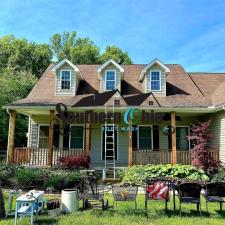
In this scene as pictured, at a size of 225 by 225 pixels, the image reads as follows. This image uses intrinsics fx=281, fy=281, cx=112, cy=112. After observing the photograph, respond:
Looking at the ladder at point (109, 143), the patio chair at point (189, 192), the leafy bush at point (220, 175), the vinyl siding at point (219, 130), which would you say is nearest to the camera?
the patio chair at point (189, 192)

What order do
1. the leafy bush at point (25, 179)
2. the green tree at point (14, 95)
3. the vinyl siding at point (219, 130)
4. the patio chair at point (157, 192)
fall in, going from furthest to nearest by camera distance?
1. the green tree at point (14, 95)
2. the vinyl siding at point (219, 130)
3. the leafy bush at point (25, 179)
4. the patio chair at point (157, 192)

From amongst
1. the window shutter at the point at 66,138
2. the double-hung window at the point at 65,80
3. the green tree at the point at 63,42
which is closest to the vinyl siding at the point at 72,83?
the double-hung window at the point at 65,80

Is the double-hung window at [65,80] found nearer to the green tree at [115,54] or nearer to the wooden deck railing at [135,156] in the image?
the wooden deck railing at [135,156]

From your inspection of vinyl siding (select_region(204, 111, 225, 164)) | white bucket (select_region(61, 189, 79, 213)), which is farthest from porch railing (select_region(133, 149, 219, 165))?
white bucket (select_region(61, 189, 79, 213))

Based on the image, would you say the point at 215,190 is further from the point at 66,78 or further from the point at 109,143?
the point at 66,78

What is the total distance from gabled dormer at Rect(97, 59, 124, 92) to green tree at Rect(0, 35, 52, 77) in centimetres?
2768

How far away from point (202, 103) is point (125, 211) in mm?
9119

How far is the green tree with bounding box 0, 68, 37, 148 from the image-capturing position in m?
26.4

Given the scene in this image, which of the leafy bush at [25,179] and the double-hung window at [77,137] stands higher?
the double-hung window at [77,137]

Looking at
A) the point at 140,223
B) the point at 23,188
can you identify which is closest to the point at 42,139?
the point at 23,188

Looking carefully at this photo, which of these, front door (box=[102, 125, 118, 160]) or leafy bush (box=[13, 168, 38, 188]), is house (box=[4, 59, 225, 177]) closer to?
front door (box=[102, 125, 118, 160])

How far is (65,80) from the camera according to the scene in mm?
16578

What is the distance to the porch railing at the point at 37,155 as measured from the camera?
14412 millimetres

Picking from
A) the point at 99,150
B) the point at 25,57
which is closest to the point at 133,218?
the point at 99,150
